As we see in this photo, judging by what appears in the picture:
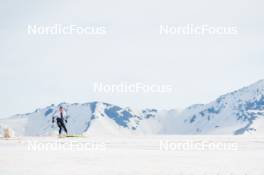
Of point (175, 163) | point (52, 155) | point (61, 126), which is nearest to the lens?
point (175, 163)

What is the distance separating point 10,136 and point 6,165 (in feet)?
93.5

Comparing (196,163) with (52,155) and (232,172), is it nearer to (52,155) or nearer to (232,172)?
(232,172)

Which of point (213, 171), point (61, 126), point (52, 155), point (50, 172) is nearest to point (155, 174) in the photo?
point (213, 171)

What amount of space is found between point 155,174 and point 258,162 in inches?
193

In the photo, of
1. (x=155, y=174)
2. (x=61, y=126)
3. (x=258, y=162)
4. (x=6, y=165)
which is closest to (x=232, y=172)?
(x=155, y=174)

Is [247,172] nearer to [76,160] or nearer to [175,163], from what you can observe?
[175,163]

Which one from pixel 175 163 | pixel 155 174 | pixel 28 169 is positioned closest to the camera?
pixel 155 174

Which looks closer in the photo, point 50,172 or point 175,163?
point 50,172

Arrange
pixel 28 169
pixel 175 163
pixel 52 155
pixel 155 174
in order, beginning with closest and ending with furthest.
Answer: pixel 155 174, pixel 28 169, pixel 175 163, pixel 52 155

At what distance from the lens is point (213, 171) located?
49.8ft

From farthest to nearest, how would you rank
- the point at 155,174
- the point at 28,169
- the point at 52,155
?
the point at 52,155
the point at 28,169
the point at 155,174

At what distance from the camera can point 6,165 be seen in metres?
16.5

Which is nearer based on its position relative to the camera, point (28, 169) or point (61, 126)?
point (28, 169)

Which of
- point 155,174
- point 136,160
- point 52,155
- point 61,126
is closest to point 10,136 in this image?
point 61,126
